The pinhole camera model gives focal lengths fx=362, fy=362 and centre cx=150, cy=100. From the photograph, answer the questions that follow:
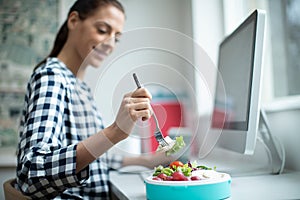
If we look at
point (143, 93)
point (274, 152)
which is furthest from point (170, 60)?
point (274, 152)

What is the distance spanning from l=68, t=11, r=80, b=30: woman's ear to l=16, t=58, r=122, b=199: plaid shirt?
176 mm

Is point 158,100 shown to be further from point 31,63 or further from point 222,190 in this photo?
point 31,63

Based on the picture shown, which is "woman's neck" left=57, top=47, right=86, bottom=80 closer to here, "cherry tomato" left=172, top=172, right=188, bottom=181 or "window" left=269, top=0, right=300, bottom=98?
"cherry tomato" left=172, top=172, right=188, bottom=181

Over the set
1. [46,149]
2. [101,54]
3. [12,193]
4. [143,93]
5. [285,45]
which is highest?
[285,45]

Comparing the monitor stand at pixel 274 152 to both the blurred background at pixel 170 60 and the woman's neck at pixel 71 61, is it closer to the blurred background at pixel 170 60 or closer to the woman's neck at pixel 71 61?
the blurred background at pixel 170 60

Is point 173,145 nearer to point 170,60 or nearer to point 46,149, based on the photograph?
point 170,60

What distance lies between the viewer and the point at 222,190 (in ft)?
2.41

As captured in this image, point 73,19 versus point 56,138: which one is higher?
point 73,19

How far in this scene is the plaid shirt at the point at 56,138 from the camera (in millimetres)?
884

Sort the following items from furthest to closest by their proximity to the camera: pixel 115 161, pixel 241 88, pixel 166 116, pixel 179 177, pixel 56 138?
pixel 115 161
pixel 241 88
pixel 56 138
pixel 166 116
pixel 179 177

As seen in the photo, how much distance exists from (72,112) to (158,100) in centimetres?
34

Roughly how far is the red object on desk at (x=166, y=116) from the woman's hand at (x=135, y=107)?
0.03 metres

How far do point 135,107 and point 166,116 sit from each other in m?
0.09

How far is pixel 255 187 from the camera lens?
886mm
